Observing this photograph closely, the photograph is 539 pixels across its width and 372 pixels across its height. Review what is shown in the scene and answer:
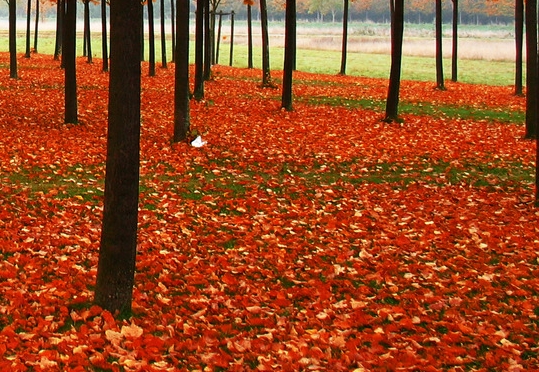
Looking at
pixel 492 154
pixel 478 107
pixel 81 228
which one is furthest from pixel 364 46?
pixel 81 228

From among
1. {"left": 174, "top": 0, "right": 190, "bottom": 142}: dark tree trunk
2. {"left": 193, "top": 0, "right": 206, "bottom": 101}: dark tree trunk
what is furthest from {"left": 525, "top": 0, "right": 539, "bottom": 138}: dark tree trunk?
{"left": 193, "top": 0, "right": 206, "bottom": 101}: dark tree trunk

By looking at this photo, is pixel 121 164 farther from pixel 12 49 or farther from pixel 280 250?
pixel 12 49

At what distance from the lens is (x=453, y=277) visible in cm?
785

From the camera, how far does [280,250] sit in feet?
28.5

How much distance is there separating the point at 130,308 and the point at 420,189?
690cm

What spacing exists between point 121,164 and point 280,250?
3120 millimetres

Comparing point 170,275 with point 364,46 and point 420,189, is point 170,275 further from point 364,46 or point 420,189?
point 364,46

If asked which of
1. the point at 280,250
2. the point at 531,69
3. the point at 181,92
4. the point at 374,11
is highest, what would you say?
the point at 374,11

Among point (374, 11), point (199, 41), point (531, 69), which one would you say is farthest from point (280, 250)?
point (374, 11)

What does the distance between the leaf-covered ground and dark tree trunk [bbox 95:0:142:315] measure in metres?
0.33

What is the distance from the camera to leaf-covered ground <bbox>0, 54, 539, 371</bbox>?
19.2ft

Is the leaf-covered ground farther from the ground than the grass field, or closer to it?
closer to it

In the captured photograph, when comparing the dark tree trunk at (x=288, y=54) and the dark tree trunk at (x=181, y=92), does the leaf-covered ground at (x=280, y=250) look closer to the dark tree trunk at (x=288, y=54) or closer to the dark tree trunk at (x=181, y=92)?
the dark tree trunk at (x=181, y=92)

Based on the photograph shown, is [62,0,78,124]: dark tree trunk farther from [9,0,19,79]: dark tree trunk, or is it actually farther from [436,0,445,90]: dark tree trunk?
[436,0,445,90]: dark tree trunk
